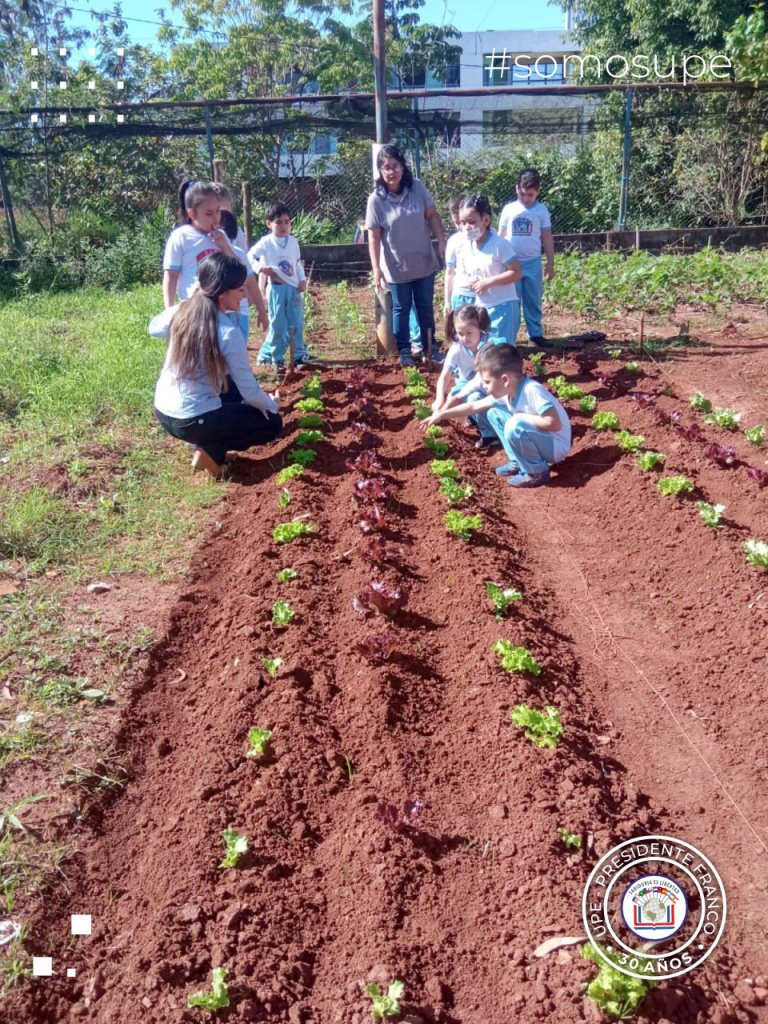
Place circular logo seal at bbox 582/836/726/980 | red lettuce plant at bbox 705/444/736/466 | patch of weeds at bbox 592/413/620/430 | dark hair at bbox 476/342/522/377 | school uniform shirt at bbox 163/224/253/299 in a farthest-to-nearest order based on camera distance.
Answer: patch of weeds at bbox 592/413/620/430
school uniform shirt at bbox 163/224/253/299
red lettuce plant at bbox 705/444/736/466
dark hair at bbox 476/342/522/377
circular logo seal at bbox 582/836/726/980

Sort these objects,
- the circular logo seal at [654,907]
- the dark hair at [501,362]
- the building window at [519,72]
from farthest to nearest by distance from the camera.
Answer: the building window at [519,72], the dark hair at [501,362], the circular logo seal at [654,907]

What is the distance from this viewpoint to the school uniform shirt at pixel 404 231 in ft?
24.7

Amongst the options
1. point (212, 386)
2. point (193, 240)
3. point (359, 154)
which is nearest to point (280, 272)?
point (193, 240)

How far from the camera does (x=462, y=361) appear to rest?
19.9ft

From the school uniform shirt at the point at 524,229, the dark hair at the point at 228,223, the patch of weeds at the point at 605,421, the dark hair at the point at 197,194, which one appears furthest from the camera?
the school uniform shirt at the point at 524,229

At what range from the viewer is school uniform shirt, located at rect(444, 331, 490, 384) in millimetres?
5996

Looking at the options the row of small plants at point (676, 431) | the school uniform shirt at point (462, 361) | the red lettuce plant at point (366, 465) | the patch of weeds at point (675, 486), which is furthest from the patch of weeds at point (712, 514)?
the red lettuce plant at point (366, 465)

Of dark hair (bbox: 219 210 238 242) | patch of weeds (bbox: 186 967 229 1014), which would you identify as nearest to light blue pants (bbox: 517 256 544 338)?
dark hair (bbox: 219 210 238 242)

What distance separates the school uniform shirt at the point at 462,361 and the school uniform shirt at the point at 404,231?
1942 millimetres

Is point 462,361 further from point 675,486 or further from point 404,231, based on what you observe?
point 404,231

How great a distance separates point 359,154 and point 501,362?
421 inches

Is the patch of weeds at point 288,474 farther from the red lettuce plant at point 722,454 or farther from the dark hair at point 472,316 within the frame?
the red lettuce plant at point 722,454

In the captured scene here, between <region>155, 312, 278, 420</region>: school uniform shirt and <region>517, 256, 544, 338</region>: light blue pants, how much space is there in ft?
11.9

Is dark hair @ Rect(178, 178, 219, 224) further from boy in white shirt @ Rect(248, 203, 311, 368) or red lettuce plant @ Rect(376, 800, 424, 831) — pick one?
red lettuce plant @ Rect(376, 800, 424, 831)
